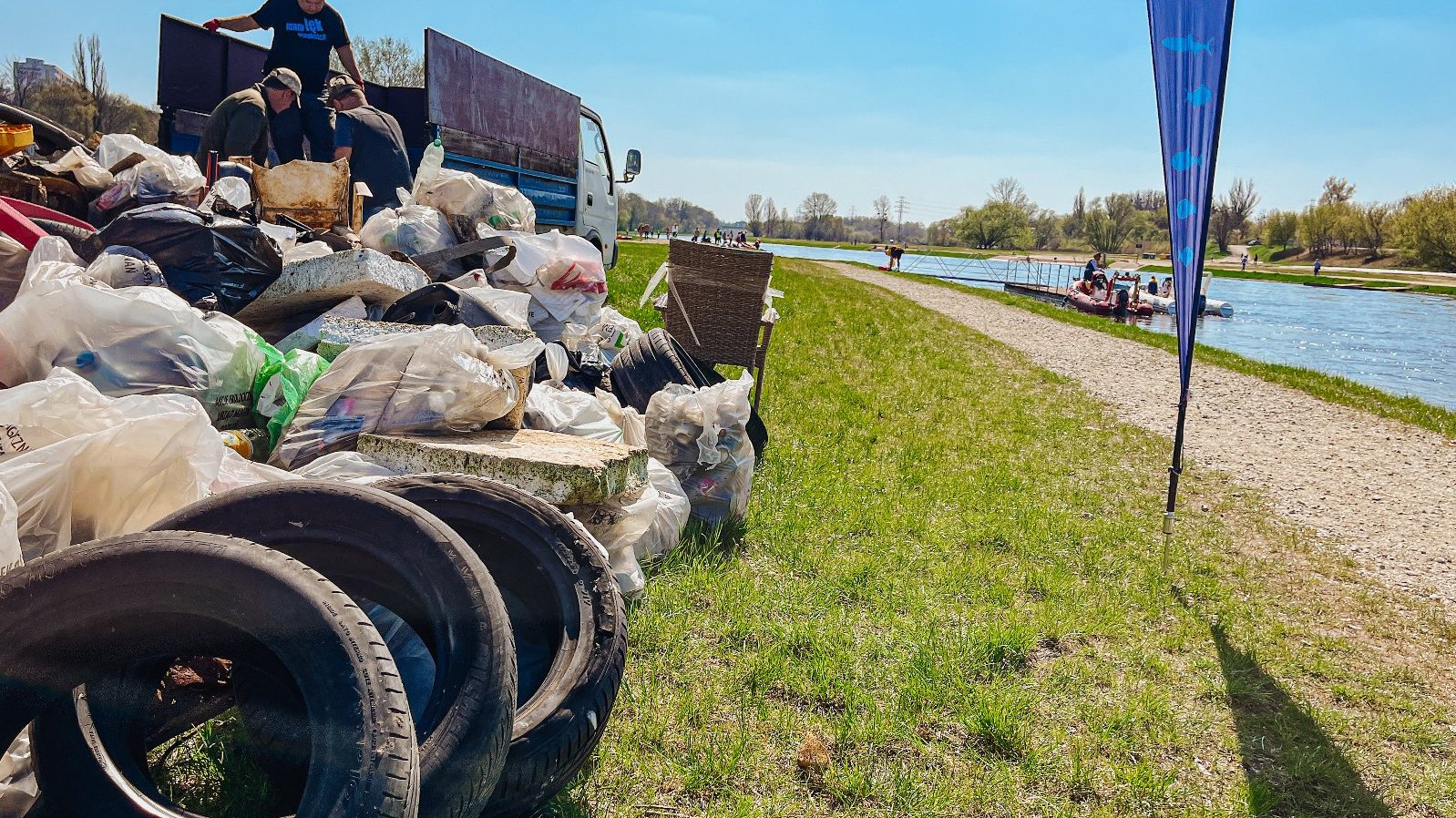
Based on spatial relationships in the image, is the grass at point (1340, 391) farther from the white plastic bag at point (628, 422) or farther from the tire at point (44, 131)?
the tire at point (44, 131)

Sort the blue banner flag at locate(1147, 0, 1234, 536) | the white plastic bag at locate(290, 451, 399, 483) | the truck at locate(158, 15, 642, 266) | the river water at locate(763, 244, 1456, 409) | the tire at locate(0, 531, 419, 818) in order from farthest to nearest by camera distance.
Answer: the river water at locate(763, 244, 1456, 409) < the truck at locate(158, 15, 642, 266) < the blue banner flag at locate(1147, 0, 1234, 536) < the white plastic bag at locate(290, 451, 399, 483) < the tire at locate(0, 531, 419, 818)

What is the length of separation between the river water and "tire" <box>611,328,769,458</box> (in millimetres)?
14060

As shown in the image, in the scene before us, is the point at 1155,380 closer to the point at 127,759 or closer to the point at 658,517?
the point at 658,517

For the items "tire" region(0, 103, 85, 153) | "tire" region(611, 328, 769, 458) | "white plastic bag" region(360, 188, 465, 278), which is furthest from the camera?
"white plastic bag" region(360, 188, 465, 278)

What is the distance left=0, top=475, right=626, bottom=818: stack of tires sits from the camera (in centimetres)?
152

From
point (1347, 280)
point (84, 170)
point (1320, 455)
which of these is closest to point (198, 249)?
point (84, 170)

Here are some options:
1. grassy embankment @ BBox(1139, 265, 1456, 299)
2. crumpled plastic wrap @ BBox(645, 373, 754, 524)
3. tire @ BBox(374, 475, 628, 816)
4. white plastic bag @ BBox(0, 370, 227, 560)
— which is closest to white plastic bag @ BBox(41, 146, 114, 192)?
white plastic bag @ BBox(0, 370, 227, 560)

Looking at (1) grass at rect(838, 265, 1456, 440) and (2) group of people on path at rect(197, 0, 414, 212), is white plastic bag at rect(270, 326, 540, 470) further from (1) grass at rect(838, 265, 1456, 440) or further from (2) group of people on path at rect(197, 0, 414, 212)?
(1) grass at rect(838, 265, 1456, 440)

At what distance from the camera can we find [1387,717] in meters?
3.19

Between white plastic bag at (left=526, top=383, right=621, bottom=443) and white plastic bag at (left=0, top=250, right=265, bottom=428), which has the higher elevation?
white plastic bag at (left=0, top=250, right=265, bottom=428)

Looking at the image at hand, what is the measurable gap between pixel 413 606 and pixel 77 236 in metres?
3.41

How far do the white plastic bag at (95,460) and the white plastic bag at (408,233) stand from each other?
3.05 metres

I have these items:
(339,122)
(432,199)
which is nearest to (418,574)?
(432,199)

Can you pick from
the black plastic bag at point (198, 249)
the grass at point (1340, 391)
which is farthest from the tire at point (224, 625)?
the grass at point (1340, 391)
